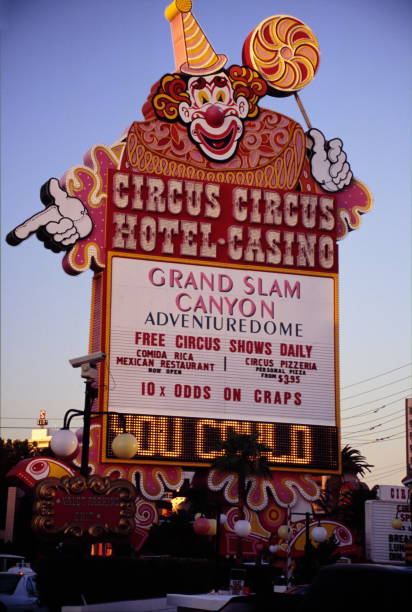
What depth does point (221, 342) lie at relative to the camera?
40.2 metres

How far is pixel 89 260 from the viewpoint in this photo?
130ft

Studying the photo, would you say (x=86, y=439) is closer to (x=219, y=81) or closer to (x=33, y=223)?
(x=33, y=223)

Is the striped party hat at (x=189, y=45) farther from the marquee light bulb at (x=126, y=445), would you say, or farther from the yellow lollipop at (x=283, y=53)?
the marquee light bulb at (x=126, y=445)

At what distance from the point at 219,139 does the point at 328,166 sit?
454 cm

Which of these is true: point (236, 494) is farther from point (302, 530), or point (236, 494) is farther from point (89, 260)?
point (89, 260)

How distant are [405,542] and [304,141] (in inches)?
669

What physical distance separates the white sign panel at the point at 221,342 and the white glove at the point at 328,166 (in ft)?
13.0

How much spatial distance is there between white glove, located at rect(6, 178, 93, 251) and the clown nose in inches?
240

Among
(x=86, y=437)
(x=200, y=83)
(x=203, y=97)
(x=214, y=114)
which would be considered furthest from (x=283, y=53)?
(x=86, y=437)

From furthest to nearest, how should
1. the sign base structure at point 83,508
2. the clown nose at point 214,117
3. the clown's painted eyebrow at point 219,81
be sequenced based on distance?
the clown's painted eyebrow at point 219,81 < the clown nose at point 214,117 < the sign base structure at point 83,508

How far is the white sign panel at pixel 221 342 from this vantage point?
38.9m

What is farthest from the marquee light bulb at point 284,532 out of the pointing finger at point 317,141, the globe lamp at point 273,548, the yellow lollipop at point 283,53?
the yellow lollipop at point 283,53

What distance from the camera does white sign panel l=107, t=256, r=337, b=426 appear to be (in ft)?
128

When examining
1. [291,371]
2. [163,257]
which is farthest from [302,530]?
[163,257]
